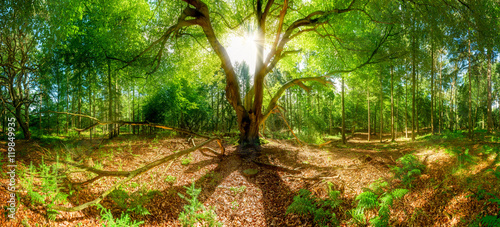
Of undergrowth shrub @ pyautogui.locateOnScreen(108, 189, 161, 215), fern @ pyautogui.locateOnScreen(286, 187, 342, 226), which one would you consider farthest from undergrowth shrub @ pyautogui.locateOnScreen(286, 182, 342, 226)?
undergrowth shrub @ pyautogui.locateOnScreen(108, 189, 161, 215)

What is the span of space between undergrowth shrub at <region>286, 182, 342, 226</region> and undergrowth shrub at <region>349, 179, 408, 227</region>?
34 centimetres

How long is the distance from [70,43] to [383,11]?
1328cm

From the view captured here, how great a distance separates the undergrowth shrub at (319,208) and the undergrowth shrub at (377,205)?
34 centimetres

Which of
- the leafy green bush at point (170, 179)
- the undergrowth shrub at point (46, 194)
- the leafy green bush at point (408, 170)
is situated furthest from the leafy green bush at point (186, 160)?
the leafy green bush at point (408, 170)

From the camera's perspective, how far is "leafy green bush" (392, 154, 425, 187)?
366cm

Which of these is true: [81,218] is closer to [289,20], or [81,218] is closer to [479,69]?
[289,20]

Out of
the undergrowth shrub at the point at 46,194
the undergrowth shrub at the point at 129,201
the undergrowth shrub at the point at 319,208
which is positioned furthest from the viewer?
the undergrowth shrub at the point at 319,208

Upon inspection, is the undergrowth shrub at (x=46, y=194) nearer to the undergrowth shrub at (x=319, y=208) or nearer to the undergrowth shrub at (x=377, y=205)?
the undergrowth shrub at (x=319, y=208)

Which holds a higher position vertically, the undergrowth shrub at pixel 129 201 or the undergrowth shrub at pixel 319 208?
the undergrowth shrub at pixel 129 201

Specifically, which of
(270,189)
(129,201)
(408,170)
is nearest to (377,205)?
(408,170)

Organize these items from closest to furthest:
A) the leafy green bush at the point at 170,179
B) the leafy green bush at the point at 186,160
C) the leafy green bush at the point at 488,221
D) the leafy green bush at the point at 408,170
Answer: the leafy green bush at the point at 488,221, the leafy green bush at the point at 408,170, the leafy green bush at the point at 170,179, the leafy green bush at the point at 186,160

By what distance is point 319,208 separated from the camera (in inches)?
144

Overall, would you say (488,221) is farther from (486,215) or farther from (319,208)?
(319,208)

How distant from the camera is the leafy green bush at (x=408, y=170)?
12.0 ft
